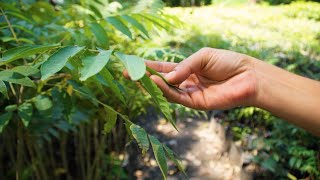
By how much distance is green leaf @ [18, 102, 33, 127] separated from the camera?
1.43 meters

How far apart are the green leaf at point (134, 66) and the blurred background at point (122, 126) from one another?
1.47 ft

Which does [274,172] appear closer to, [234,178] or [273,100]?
[234,178]

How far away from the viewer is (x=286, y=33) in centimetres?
843

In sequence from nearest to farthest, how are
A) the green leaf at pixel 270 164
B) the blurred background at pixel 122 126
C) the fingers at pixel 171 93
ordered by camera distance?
the fingers at pixel 171 93 < the blurred background at pixel 122 126 < the green leaf at pixel 270 164

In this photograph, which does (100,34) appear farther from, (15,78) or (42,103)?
(15,78)

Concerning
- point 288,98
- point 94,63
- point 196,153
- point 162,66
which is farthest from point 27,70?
point 196,153

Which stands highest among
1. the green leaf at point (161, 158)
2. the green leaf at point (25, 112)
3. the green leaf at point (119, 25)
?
the green leaf at point (119, 25)

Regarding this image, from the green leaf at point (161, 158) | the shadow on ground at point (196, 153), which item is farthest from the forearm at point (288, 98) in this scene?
the shadow on ground at point (196, 153)

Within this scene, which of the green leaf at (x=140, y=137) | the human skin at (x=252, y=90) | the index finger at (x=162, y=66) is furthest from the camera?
the human skin at (x=252, y=90)

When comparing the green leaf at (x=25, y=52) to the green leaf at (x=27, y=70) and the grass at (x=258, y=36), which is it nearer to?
the green leaf at (x=27, y=70)

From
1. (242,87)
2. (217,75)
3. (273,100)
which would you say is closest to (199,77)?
(217,75)

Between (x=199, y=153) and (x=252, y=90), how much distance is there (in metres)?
2.73

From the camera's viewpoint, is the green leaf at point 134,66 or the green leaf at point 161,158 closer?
the green leaf at point 134,66

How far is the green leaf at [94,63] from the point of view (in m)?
0.77
